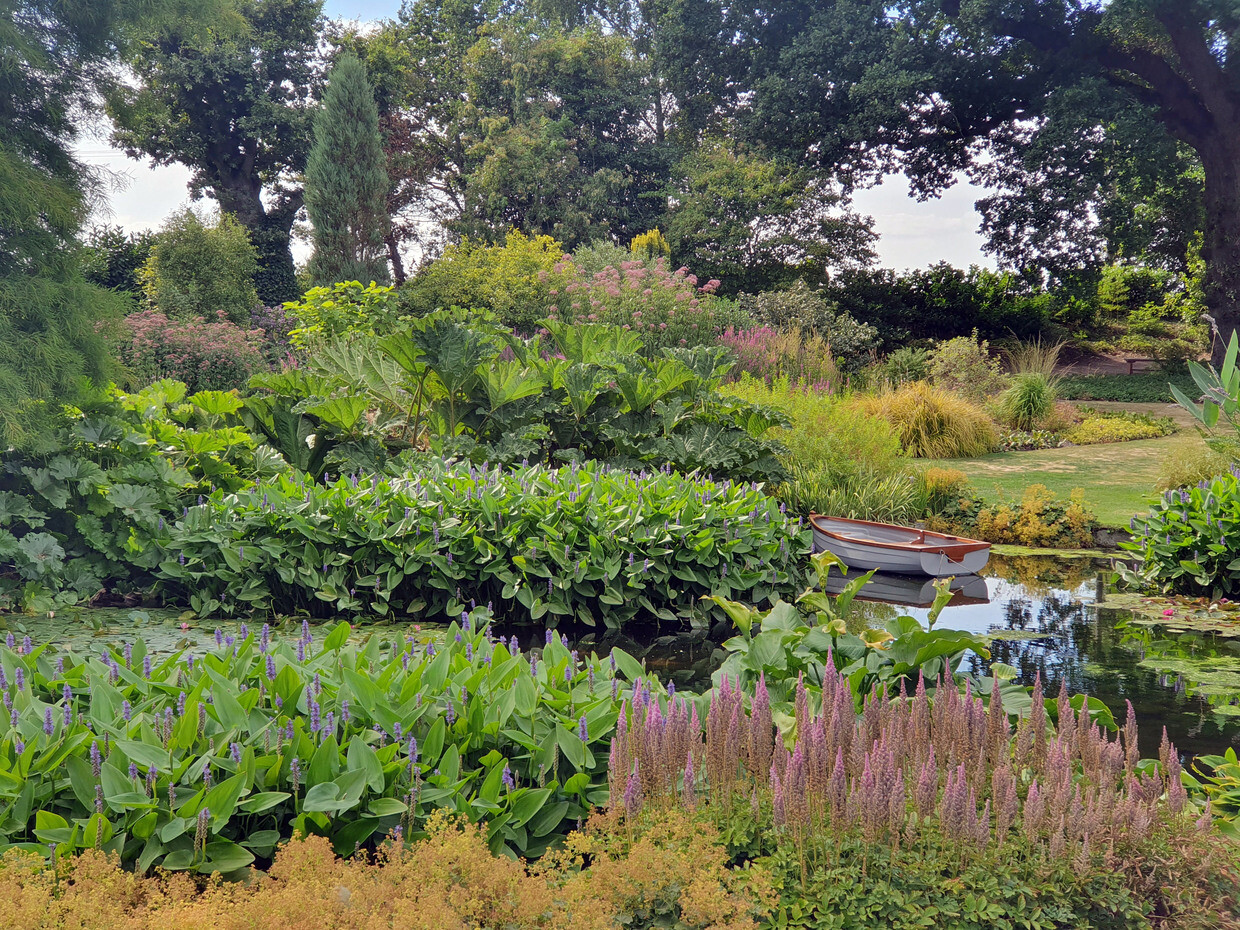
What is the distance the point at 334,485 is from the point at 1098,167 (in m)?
16.9

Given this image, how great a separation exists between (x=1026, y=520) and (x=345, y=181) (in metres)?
18.5

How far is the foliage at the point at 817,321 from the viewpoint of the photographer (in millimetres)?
16938

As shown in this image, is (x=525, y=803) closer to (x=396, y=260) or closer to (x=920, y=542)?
(x=920, y=542)

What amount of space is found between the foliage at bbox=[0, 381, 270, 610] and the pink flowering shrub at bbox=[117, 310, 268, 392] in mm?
8190

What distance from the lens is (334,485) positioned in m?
5.02

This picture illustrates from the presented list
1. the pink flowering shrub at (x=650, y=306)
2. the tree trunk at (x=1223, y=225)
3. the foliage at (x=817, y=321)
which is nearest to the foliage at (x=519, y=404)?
the pink flowering shrub at (x=650, y=306)

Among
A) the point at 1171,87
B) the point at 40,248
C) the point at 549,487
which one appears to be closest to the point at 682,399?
the point at 549,487

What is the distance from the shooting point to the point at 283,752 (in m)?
2.06

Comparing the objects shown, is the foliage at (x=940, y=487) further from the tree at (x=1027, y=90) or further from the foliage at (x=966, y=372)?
the tree at (x=1027, y=90)

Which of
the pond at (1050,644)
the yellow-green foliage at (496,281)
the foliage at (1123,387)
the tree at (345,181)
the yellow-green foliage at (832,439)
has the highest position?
the tree at (345,181)

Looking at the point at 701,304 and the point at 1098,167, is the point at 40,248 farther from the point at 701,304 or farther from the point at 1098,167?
the point at 1098,167

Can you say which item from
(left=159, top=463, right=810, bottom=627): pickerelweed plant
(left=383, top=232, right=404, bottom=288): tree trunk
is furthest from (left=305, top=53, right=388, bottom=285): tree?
(left=159, top=463, right=810, bottom=627): pickerelweed plant

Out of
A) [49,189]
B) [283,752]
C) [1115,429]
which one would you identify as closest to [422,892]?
[283,752]

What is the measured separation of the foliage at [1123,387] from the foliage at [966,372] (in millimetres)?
4447
